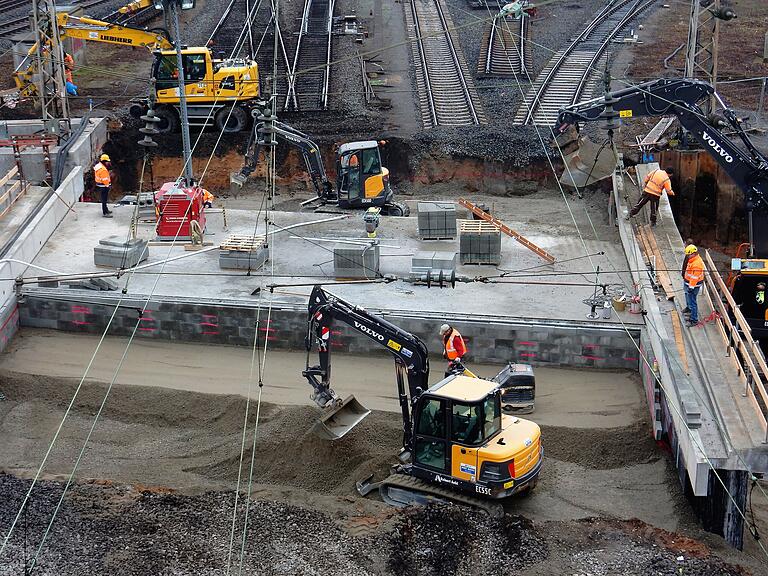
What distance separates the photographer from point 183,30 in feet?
150

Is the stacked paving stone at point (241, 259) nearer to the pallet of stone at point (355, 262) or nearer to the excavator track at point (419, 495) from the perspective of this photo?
→ the pallet of stone at point (355, 262)

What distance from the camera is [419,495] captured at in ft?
61.1

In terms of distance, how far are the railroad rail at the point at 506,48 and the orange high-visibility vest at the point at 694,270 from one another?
1983 cm

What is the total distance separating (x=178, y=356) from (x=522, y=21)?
2388 centimetres

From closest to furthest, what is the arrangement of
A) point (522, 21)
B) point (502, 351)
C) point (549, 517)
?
point (549, 517), point (502, 351), point (522, 21)

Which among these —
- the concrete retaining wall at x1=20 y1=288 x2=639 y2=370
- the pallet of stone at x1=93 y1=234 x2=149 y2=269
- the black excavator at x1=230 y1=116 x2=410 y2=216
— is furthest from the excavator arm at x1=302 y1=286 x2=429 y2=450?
the black excavator at x1=230 y1=116 x2=410 y2=216

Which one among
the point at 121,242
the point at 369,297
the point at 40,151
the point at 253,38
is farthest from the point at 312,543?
the point at 253,38

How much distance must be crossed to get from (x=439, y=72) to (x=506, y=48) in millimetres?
3442

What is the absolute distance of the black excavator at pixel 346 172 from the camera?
31453 millimetres

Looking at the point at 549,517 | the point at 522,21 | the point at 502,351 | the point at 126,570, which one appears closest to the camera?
the point at 126,570

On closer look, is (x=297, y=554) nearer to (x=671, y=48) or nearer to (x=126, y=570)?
(x=126, y=570)

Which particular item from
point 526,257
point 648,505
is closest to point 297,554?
point 648,505

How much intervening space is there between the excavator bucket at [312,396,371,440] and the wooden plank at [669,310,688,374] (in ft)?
19.9

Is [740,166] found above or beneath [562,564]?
above
